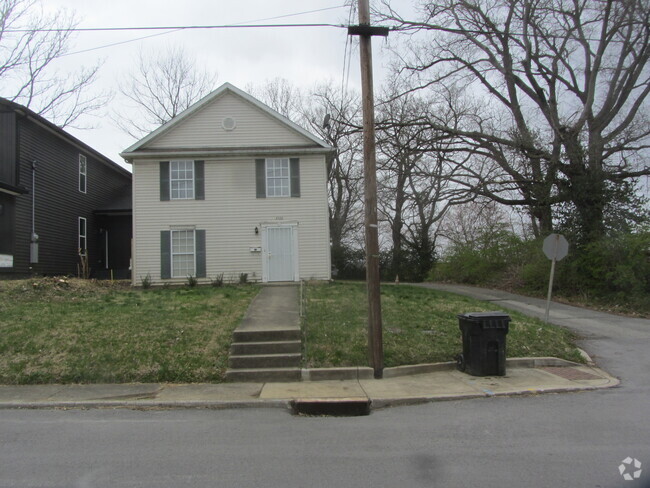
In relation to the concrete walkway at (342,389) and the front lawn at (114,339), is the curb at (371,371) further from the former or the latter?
the front lawn at (114,339)

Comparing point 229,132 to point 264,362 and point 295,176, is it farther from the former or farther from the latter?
point 264,362

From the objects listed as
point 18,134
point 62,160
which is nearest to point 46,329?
point 18,134

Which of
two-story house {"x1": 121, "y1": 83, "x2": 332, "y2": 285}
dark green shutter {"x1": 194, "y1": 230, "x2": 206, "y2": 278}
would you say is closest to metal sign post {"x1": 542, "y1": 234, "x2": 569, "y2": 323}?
two-story house {"x1": 121, "y1": 83, "x2": 332, "y2": 285}

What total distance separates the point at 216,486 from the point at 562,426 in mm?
3959

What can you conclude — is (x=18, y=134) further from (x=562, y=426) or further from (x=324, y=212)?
(x=562, y=426)

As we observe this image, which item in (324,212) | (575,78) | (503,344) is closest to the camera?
(503,344)

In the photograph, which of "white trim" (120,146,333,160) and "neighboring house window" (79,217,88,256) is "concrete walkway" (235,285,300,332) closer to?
"white trim" (120,146,333,160)

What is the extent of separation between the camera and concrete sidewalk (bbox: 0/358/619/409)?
6.93 meters

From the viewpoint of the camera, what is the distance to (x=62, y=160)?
21.2 metres

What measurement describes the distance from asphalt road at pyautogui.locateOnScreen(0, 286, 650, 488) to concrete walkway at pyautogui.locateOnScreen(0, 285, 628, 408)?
0.30 metres

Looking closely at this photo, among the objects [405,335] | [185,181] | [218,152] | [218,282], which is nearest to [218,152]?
[218,152]

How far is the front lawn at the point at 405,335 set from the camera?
8.85 meters

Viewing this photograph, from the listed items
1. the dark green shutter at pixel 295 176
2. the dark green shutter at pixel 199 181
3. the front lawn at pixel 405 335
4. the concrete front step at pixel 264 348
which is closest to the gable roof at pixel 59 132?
the dark green shutter at pixel 199 181

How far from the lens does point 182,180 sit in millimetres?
18297
